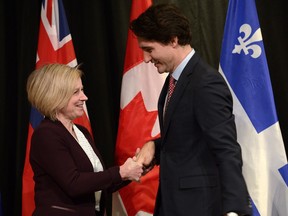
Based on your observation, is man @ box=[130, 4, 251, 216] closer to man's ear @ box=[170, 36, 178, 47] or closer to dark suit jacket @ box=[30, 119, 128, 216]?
man's ear @ box=[170, 36, 178, 47]

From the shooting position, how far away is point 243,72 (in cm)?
277

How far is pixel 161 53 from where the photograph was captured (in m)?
1.90

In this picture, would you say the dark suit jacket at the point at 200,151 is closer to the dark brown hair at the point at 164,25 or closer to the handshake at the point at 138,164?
the dark brown hair at the point at 164,25

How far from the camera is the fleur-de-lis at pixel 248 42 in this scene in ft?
9.05

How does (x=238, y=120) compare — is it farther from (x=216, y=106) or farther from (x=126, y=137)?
(x=216, y=106)

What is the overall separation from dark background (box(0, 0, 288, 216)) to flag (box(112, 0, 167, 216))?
44 centimetres

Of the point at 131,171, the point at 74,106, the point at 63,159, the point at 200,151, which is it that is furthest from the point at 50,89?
the point at 200,151

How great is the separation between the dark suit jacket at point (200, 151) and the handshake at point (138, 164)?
244mm

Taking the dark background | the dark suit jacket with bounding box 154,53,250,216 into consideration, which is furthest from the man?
the dark background

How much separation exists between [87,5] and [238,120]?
1.36 meters

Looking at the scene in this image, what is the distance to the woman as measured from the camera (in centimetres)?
205

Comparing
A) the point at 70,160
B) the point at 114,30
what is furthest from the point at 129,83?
the point at 70,160

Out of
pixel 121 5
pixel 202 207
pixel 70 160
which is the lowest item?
pixel 202 207

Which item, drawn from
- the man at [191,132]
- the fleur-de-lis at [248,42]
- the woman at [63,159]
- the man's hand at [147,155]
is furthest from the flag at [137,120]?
the man at [191,132]
